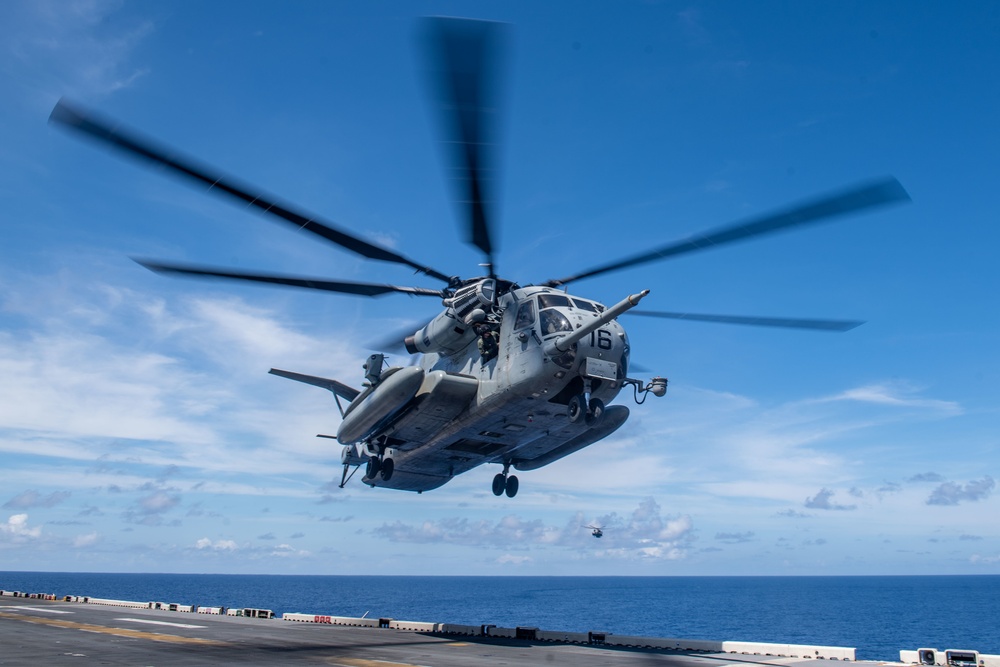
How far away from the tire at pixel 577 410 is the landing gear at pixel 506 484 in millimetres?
5637

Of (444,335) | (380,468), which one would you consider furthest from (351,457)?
(444,335)

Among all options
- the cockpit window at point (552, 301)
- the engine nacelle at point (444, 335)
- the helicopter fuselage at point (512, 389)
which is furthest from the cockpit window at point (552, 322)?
the engine nacelle at point (444, 335)

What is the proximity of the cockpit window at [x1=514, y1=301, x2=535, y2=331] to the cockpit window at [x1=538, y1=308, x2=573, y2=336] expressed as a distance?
270 mm

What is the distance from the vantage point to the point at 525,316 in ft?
55.7

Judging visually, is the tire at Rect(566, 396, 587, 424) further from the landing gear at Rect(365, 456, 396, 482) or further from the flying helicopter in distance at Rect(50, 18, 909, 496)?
the landing gear at Rect(365, 456, 396, 482)

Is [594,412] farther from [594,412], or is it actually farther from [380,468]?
[380,468]

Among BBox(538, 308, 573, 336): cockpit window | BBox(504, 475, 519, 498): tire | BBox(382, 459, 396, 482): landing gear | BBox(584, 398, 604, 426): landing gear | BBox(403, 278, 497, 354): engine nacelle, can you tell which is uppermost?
BBox(403, 278, 497, 354): engine nacelle

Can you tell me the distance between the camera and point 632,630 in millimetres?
77812

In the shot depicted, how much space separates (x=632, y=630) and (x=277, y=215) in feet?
248

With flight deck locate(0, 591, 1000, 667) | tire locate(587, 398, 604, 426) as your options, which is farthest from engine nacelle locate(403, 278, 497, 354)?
flight deck locate(0, 591, 1000, 667)

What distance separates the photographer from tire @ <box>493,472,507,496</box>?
21.8m

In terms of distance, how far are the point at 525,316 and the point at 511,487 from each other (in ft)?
22.8

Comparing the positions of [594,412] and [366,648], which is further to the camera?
[366,648]

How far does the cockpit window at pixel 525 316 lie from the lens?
16859 millimetres
